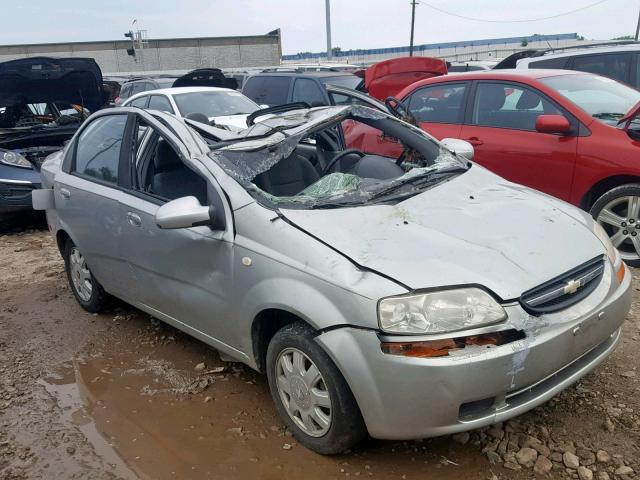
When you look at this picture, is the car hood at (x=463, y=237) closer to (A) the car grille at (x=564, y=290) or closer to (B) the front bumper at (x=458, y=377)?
(A) the car grille at (x=564, y=290)

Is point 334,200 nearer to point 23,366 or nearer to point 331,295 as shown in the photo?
point 331,295

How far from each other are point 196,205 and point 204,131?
0.80m

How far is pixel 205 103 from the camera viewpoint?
8.91 m

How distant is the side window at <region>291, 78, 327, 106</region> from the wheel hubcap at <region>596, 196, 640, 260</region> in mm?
5698

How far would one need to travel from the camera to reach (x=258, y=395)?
10.8 feet

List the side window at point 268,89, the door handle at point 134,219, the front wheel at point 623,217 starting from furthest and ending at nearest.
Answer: the side window at point 268,89 < the front wheel at point 623,217 < the door handle at point 134,219

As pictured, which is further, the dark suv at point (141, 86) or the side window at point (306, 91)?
the dark suv at point (141, 86)

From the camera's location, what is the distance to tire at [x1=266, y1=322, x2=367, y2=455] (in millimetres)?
2502

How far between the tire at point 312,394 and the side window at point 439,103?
3.83 metres

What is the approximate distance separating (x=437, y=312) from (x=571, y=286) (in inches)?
26.0

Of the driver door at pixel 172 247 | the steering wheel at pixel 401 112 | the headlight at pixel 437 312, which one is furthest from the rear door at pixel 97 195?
the headlight at pixel 437 312

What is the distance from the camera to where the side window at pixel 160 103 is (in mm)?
8680

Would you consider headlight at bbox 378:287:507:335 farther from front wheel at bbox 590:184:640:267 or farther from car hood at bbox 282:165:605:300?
front wheel at bbox 590:184:640:267

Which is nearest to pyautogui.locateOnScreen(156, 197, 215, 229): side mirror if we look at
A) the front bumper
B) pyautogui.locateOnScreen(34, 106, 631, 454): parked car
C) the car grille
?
pyautogui.locateOnScreen(34, 106, 631, 454): parked car
